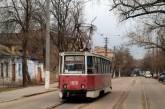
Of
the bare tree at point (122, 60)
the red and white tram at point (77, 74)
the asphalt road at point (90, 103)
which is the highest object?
the bare tree at point (122, 60)

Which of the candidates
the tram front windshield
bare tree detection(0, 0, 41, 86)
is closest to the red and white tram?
the tram front windshield

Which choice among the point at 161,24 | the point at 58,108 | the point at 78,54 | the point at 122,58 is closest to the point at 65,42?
the point at 161,24

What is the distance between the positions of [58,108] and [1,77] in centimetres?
3532

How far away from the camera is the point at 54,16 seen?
5681 centimetres

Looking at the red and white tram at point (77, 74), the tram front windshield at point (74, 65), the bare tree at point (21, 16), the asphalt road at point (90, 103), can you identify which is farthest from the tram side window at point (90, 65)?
the bare tree at point (21, 16)

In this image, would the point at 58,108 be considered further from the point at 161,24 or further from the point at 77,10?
the point at 77,10

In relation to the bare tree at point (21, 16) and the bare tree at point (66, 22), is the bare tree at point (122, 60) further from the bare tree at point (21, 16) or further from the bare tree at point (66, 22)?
the bare tree at point (21, 16)

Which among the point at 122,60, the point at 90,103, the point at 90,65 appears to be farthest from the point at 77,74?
the point at 122,60

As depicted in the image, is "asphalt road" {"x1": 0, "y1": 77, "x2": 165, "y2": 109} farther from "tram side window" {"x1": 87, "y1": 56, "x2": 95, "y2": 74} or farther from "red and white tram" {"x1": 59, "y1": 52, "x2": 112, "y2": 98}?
"tram side window" {"x1": 87, "y1": 56, "x2": 95, "y2": 74}

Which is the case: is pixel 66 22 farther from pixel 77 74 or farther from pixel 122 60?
pixel 122 60

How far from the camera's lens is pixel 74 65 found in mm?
27375

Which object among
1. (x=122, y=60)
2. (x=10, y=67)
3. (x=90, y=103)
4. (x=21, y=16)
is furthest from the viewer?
(x=122, y=60)

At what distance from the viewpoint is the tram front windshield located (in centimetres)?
2723

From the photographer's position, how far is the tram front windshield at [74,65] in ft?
89.4
